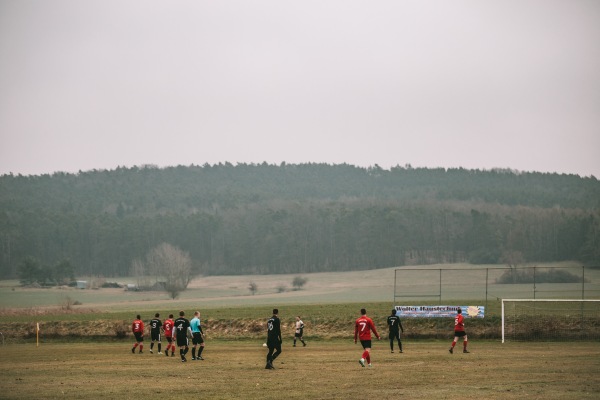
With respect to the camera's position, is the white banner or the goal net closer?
the goal net

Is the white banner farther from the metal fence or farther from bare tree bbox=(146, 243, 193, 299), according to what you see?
bare tree bbox=(146, 243, 193, 299)

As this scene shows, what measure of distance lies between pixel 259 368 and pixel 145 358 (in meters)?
8.51

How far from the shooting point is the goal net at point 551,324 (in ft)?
161

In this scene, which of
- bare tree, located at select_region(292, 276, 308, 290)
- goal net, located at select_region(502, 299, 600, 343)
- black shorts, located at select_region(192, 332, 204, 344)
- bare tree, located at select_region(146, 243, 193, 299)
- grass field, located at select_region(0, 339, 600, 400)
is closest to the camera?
grass field, located at select_region(0, 339, 600, 400)

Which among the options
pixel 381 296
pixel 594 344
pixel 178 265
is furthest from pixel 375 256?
pixel 594 344

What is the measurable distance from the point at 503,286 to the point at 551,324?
2320 cm

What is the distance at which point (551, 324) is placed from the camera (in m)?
50.3

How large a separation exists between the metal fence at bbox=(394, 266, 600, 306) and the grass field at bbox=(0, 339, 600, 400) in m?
19.9

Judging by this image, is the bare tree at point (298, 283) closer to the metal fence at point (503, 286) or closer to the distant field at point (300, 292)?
the distant field at point (300, 292)

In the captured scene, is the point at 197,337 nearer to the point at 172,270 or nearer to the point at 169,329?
the point at 169,329

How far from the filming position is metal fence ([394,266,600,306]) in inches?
2544

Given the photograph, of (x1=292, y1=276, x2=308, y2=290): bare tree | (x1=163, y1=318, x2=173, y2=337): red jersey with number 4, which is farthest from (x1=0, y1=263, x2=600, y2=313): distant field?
(x1=163, y1=318, x2=173, y2=337): red jersey with number 4

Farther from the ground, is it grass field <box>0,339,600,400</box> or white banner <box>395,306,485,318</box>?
white banner <box>395,306,485,318</box>

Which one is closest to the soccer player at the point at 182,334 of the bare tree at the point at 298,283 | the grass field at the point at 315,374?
the grass field at the point at 315,374
